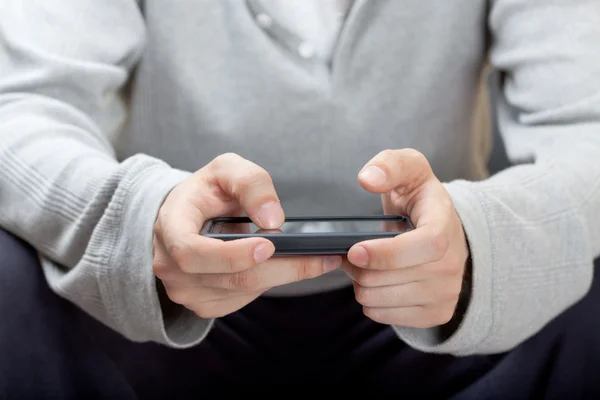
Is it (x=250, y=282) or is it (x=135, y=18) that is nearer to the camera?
(x=250, y=282)

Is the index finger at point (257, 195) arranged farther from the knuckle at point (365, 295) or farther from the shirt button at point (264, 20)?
the shirt button at point (264, 20)

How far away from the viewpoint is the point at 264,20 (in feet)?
1.54

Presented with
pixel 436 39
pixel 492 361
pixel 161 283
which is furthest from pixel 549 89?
pixel 161 283

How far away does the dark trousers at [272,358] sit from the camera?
0.38 meters

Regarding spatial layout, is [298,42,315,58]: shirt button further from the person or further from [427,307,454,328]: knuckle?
[427,307,454,328]: knuckle

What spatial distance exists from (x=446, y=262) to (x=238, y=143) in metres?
0.22

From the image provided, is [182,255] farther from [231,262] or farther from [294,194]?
[294,194]

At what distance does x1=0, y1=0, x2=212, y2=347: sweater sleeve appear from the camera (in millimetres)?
352

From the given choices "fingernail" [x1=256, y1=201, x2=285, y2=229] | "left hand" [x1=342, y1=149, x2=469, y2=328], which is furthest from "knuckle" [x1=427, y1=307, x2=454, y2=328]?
"fingernail" [x1=256, y1=201, x2=285, y2=229]

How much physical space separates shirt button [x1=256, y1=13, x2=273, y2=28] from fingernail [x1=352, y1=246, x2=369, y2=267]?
0.84ft

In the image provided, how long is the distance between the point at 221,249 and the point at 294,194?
21 cm

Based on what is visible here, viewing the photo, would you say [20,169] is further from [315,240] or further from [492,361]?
[492,361]

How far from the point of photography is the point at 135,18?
19.1 inches

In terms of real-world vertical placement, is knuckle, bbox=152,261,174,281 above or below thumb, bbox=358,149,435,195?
below
